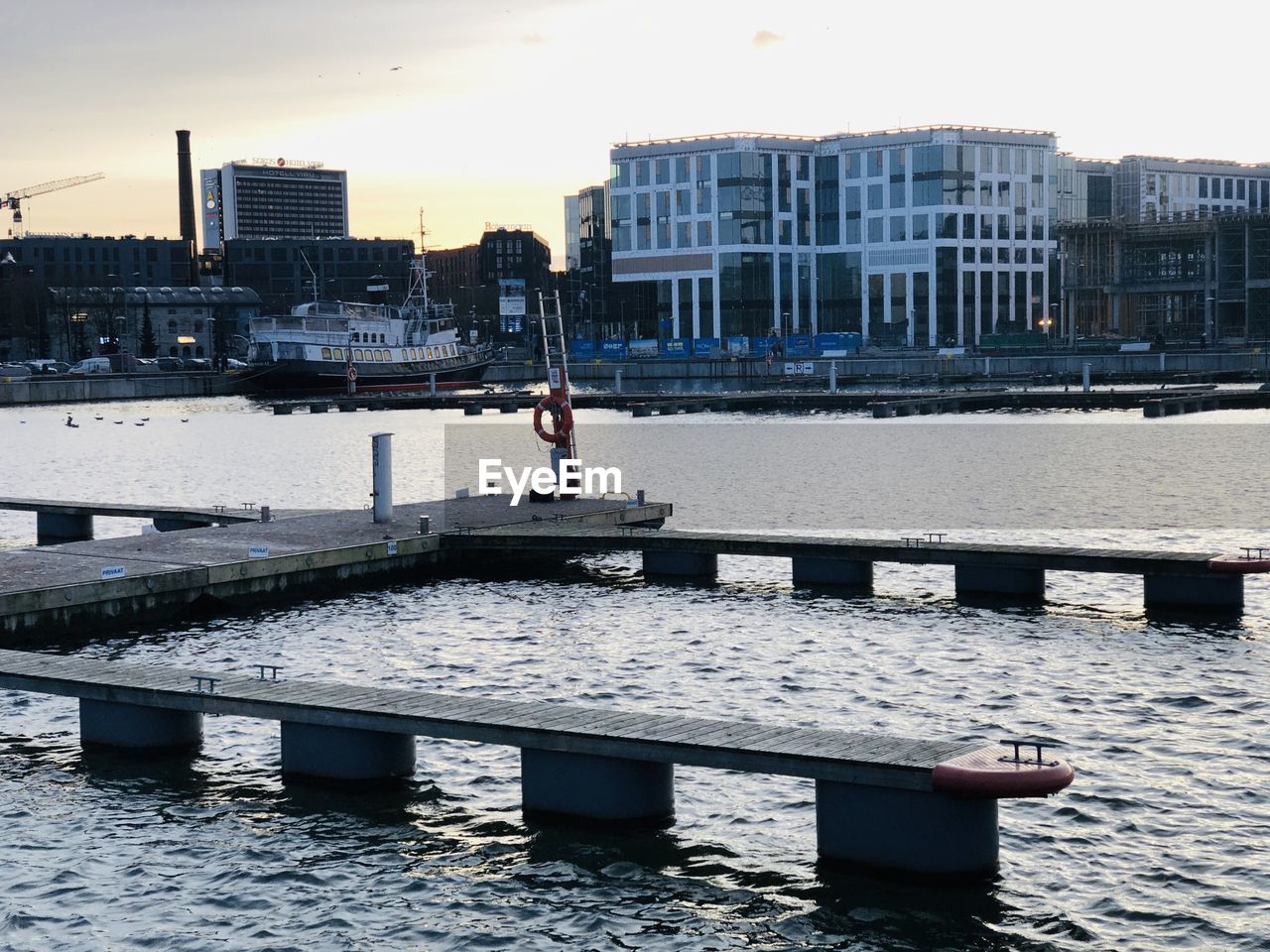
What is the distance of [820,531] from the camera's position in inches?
1843

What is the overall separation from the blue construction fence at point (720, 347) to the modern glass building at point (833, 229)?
18.4ft

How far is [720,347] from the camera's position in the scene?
519 ft

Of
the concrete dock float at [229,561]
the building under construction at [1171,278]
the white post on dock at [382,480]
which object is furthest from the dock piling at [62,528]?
the building under construction at [1171,278]

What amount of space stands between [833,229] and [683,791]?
151m

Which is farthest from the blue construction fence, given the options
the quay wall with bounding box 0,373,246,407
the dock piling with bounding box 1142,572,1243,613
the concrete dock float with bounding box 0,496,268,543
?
the dock piling with bounding box 1142,572,1243,613

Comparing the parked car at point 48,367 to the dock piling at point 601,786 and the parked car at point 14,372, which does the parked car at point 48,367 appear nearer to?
the parked car at point 14,372

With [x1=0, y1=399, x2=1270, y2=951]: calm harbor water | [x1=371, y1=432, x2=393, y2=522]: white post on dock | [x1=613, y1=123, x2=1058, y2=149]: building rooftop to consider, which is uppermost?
[x1=613, y1=123, x2=1058, y2=149]: building rooftop

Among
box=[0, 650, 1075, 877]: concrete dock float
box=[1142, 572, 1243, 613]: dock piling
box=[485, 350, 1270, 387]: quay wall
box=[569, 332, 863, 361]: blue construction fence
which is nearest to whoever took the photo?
box=[0, 650, 1075, 877]: concrete dock float

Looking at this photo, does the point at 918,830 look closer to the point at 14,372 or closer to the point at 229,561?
the point at 229,561

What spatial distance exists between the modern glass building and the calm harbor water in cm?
11896

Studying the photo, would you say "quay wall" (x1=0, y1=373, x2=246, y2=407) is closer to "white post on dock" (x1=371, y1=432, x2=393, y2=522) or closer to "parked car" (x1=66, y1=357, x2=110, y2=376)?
"parked car" (x1=66, y1=357, x2=110, y2=376)

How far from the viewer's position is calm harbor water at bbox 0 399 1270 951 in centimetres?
1494

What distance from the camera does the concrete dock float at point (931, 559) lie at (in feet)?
97.5

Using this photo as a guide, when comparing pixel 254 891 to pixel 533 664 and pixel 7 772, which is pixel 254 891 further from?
pixel 533 664
